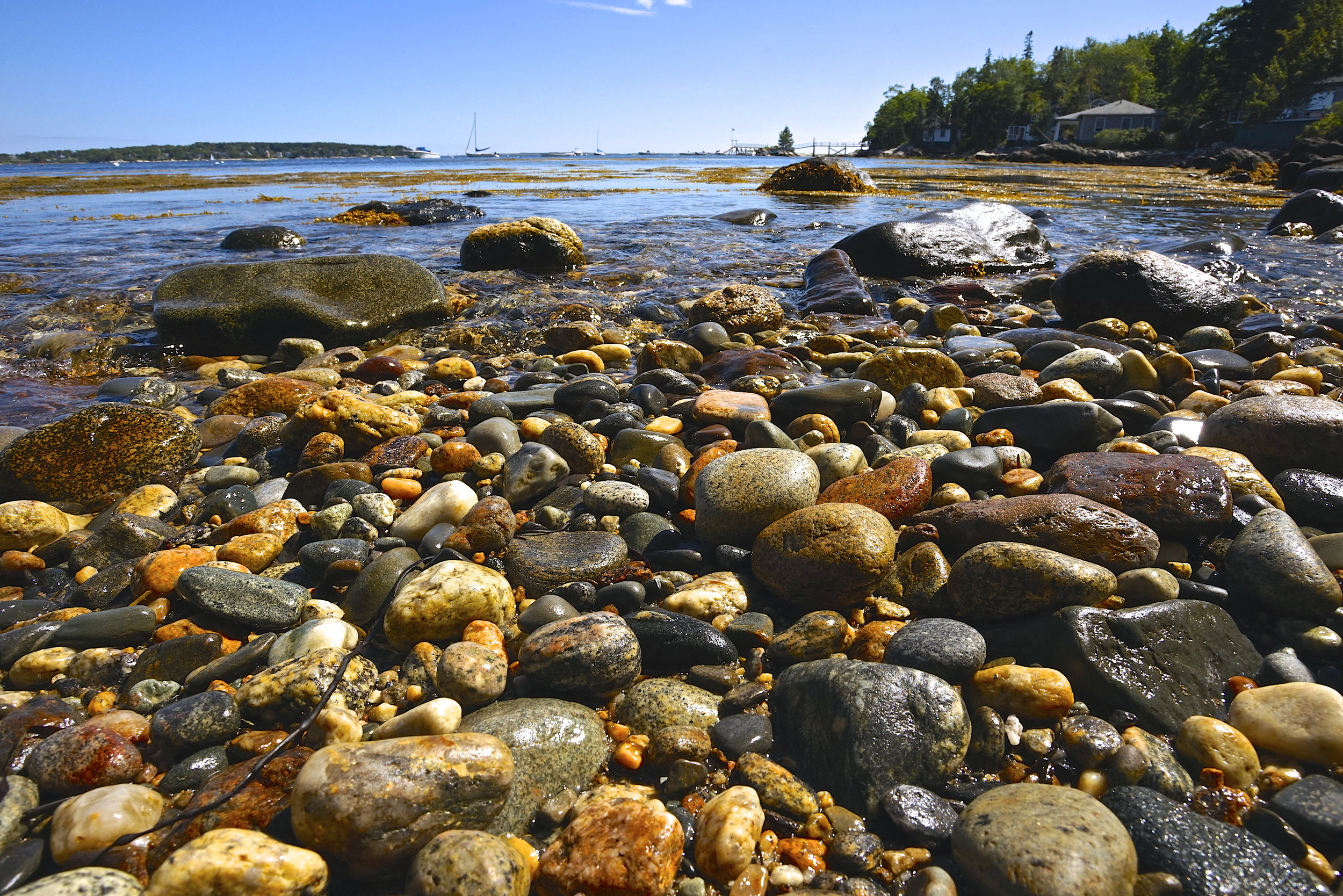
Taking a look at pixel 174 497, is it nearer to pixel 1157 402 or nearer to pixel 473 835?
pixel 473 835

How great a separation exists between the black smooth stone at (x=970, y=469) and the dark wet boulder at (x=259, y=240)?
43.3 ft

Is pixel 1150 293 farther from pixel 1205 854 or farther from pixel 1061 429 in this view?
pixel 1205 854

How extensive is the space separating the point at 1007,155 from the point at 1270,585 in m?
74.0

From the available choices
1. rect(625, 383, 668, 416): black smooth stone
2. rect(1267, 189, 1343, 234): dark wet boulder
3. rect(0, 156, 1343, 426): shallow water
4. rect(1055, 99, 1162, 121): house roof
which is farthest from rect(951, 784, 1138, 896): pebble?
rect(1055, 99, 1162, 121): house roof

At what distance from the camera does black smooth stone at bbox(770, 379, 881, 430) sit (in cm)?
368

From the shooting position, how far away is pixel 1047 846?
1.34 meters

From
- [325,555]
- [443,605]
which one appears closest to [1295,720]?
[443,605]

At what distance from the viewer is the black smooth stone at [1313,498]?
8.27 ft

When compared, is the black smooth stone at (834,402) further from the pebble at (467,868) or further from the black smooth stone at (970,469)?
the pebble at (467,868)

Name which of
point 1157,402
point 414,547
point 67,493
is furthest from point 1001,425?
point 67,493

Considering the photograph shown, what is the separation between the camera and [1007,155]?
206 ft

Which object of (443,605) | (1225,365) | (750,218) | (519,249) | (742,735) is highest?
(750,218)

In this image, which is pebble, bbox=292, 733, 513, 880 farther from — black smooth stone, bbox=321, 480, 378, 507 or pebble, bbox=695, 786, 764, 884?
black smooth stone, bbox=321, 480, 378, 507

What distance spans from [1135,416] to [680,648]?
3.01 metres
